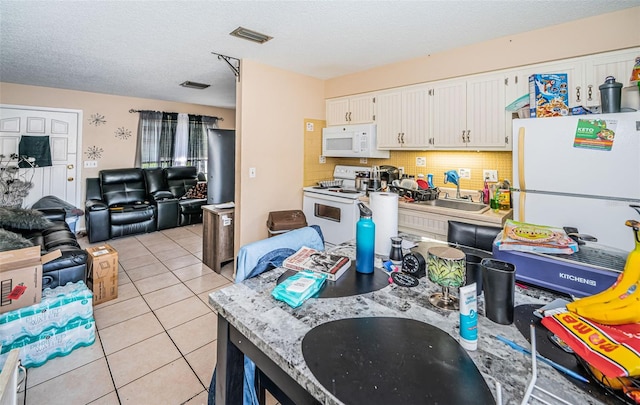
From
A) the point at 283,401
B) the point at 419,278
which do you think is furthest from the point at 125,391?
the point at 419,278

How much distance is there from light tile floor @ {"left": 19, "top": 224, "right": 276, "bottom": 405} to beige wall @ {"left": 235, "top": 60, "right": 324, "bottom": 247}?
878mm

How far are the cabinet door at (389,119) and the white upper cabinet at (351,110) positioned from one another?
112 mm

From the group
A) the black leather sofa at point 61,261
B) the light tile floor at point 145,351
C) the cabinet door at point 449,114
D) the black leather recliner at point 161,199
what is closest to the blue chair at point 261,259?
the light tile floor at point 145,351

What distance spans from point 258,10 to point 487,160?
99.4 inches

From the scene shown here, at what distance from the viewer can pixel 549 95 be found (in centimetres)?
214

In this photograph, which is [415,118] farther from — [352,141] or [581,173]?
[581,173]

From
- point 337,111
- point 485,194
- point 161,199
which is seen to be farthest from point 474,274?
point 161,199

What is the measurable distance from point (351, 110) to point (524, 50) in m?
1.87

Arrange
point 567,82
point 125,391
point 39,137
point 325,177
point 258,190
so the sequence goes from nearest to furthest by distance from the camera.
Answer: point 125,391 < point 567,82 < point 258,190 < point 325,177 < point 39,137

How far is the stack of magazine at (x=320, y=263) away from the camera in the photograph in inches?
47.6

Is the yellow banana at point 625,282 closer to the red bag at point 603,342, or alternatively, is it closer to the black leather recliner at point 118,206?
the red bag at point 603,342

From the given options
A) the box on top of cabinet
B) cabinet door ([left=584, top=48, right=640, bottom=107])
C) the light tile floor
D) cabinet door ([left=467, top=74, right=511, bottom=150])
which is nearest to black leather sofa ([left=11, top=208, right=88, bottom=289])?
the light tile floor

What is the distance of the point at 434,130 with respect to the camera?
3055 millimetres

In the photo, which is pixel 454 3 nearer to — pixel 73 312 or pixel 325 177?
pixel 325 177
